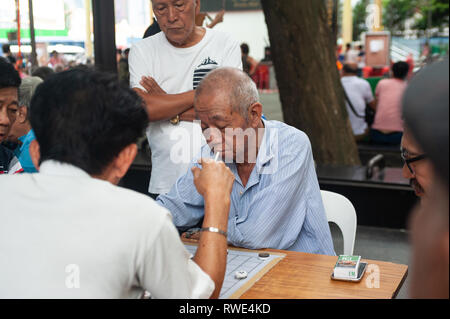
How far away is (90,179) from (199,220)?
1091 millimetres

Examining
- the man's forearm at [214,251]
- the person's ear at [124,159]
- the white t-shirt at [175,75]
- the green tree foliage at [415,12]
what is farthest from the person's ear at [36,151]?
the green tree foliage at [415,12]

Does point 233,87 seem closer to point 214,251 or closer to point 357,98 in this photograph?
point 214,251

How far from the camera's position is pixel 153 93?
3.04 meters

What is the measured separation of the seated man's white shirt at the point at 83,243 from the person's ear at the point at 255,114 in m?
1.05

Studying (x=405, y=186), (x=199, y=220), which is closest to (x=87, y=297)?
(x=199, y=220)

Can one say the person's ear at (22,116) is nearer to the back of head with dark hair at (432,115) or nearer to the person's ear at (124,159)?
the person's ear at (124,159)

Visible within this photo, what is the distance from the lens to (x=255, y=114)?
7.61ft

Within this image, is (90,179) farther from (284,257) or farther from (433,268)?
(284,257)

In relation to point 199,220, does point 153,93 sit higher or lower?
higher

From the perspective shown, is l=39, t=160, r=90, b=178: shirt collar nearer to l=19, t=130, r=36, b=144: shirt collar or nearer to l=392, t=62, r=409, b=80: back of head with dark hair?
l=19, t=130, r=36, b=144: shirt collar

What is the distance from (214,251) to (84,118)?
54cm

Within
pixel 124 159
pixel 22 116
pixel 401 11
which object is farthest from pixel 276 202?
pixel 401 11

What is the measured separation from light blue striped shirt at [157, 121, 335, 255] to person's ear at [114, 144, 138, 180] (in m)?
0.84

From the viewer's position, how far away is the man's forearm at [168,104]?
2.96m
